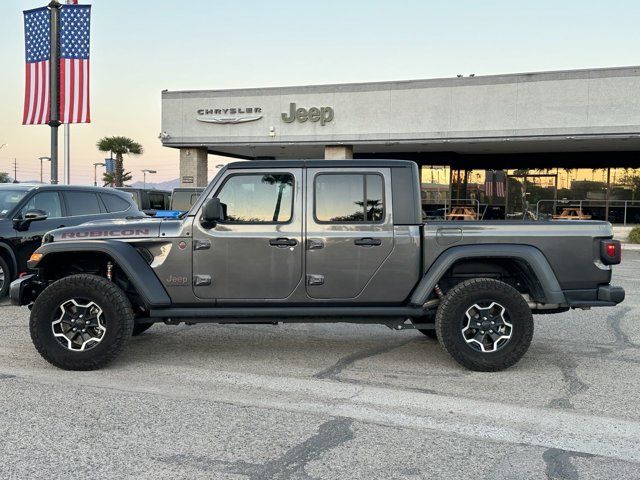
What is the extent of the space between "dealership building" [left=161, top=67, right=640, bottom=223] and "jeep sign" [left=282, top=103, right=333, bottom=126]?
0.04 m

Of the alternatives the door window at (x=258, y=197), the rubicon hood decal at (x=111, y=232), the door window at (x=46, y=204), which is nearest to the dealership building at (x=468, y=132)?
the door window at (x=46, y=204)

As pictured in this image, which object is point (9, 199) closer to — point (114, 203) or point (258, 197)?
point (114, 203)

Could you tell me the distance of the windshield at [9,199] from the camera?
29.1 feet

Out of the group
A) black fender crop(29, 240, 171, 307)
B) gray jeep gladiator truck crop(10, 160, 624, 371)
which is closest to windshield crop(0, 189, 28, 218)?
gray jeep gladiator truck crop(10, 160, 624, 371)

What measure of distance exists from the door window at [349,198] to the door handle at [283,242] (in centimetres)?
32

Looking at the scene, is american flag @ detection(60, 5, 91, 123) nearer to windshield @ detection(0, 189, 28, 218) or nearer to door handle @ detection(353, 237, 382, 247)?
windshield @ detection(0, 189, 28, 218)

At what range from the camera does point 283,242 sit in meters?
5.45

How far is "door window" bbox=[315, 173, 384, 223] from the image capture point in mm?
5559

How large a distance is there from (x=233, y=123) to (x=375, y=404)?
2367cm

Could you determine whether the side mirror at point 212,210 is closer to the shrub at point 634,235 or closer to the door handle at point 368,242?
the door handle at point 368,242

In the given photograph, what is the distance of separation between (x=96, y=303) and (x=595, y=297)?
448cm

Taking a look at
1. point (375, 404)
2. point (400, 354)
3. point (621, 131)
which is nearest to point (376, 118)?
point (621, 131)

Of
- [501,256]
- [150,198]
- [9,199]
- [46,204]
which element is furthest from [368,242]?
[150,198]

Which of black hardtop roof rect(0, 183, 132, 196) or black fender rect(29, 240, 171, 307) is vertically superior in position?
black hardtop roof rect(0, 183, 132, 196)
